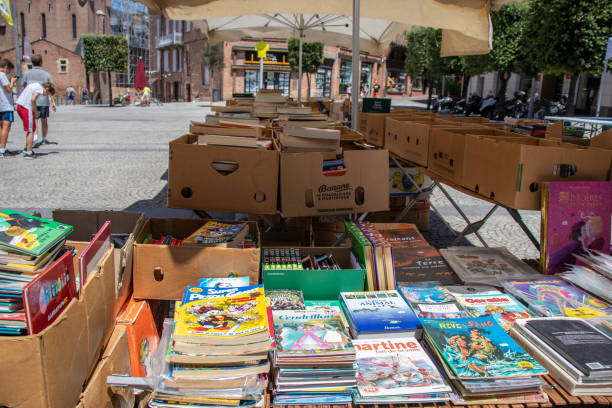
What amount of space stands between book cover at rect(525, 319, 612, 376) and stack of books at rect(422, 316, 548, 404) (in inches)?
4.5

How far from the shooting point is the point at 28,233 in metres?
1.55

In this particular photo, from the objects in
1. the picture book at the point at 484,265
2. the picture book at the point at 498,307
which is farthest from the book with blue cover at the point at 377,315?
the picture book at the point at 484,265

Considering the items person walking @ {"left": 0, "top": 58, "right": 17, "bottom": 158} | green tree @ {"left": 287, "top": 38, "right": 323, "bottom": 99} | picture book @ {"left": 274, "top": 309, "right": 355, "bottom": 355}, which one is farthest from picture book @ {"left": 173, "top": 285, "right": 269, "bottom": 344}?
green tree @ {"left": 287, "top": 38, "right": 323, "bottom": 99}

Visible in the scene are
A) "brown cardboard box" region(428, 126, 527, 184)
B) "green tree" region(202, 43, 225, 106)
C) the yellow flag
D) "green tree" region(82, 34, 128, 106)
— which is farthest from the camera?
"green tree" region(82, 34, 128, 106)

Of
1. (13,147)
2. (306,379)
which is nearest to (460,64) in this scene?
(13,147)

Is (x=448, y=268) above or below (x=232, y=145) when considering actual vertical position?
below

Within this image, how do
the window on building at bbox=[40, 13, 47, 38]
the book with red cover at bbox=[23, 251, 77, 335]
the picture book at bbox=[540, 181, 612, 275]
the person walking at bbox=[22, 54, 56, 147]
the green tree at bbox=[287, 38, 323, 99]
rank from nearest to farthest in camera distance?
the book with red cover at bbox=[23, 251, 77, 335]
the picture book at bbox=[540, 181, 612, 275]
the person walking at bbox=[22, 54, 56, 147]
the green tree at bbox=[287, 38, 323, 99]
the window on building at bbox=[40, 13, 47, 38]

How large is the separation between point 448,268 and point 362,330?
90cm

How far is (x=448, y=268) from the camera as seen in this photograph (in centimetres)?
248

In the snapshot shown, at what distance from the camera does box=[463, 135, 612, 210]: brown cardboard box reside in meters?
2.36

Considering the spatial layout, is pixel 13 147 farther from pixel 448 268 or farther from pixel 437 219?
pixel 448 268

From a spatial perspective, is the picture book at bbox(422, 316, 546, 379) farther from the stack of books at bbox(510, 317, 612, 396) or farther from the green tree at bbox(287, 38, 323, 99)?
the green tree at bbox(287, 38, 323, 99)

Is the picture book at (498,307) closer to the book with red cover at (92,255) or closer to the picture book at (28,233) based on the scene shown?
the book with red cover at (92,255)

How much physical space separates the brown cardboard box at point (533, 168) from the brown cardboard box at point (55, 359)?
2.00 meters
